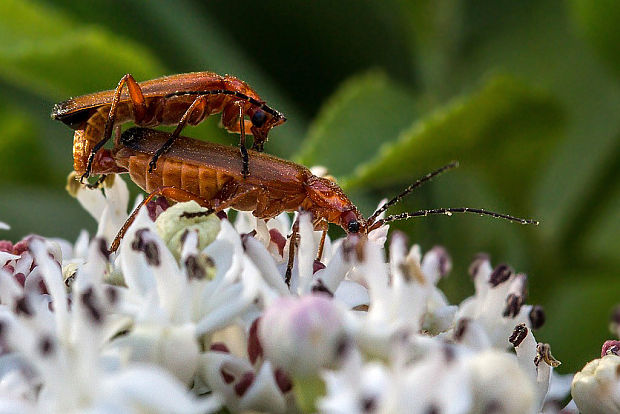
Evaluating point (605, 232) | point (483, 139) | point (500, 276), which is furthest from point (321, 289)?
point (605, 232)

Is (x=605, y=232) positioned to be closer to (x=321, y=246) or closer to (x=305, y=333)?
(x=321, y=246)

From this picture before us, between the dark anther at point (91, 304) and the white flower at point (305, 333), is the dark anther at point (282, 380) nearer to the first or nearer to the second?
the white flower at point (305, 333)

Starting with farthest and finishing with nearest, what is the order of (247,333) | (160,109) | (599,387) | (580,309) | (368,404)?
(580,309) → (160,109) → (599,387) → (247,333) → (368,404)

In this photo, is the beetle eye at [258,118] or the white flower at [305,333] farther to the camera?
the beetle eye at [258,118]

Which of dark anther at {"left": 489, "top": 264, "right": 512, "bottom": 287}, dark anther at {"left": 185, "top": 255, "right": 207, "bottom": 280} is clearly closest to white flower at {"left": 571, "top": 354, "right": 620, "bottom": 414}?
dark anther at {"left": 489, "top": 264, "right": 512, "bottom": 287}

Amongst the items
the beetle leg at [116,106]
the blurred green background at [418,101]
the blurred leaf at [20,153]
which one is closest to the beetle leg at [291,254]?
the beetle leg at [116,106]

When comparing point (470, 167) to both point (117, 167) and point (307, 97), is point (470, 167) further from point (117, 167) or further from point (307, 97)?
point (117, 167)
